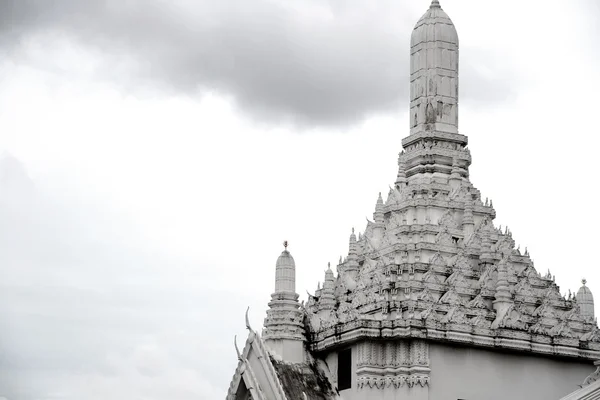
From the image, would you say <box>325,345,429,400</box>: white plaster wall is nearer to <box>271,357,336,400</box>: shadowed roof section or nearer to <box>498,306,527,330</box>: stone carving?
<box>271,357,336,400</box>: shadowed roof section

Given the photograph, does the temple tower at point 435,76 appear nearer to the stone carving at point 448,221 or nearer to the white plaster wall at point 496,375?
the stone carving at point 448,221

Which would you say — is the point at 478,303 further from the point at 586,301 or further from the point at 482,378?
the point at 586,301

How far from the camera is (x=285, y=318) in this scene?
146ft

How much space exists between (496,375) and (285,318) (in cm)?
661

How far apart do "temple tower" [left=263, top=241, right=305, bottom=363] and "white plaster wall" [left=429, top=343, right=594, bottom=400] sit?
4.43 metres

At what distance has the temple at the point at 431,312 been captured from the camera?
4244cm

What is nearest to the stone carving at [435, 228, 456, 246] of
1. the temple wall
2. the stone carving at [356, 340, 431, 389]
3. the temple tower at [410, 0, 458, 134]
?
the temple wall

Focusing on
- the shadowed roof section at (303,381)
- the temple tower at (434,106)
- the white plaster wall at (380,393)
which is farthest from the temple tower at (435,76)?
the shadowed roof section at (303,381)

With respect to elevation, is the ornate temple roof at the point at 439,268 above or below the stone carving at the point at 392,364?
above

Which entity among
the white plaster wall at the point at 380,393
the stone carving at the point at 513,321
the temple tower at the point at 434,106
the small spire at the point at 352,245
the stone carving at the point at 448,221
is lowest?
the white plaster wall at the point at 380,393

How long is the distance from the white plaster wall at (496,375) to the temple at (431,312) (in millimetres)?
30

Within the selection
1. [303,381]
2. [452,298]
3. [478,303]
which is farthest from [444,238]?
[303,381]

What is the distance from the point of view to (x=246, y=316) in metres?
43.6

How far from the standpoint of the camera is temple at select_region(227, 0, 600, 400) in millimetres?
42438
